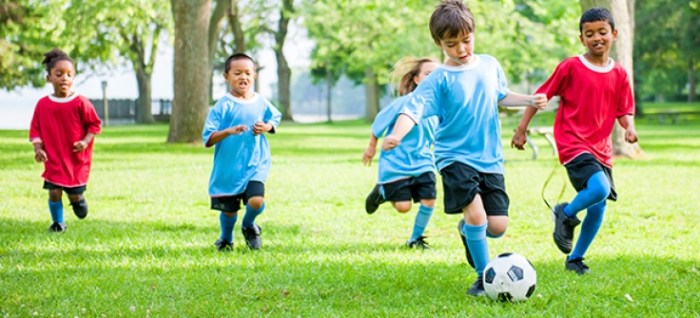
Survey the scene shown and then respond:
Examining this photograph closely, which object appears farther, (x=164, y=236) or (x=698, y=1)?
(x=698, y=1)

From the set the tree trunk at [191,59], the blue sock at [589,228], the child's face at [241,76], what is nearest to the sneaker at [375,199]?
the child's face at [241,76]

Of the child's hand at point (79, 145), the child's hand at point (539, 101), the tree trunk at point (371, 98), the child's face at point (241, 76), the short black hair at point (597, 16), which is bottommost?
the tree trunk at point (371, 98)

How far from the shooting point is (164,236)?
9.01 meters

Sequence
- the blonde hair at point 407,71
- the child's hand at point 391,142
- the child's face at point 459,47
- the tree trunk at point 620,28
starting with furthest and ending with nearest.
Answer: the tree trunk at point 620,28 → the blonde hair at point 407,71 → the child's face at point 459,47 → the child's hand at point 391,142

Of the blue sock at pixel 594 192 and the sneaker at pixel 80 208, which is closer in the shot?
the blue sock at pixel 594 192

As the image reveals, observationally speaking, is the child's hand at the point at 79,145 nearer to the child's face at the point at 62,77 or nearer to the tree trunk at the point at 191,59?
the child's face at the point at 62,77

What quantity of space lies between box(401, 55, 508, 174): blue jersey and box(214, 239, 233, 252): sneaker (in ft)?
8.51

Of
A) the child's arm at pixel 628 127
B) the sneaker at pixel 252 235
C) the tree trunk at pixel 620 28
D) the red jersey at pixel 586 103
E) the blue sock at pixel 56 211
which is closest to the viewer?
the red jersey at pixel 586 103

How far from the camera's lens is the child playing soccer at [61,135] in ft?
30.7

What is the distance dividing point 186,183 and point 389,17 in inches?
1082

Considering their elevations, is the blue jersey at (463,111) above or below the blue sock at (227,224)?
above

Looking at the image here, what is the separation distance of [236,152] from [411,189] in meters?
1.48

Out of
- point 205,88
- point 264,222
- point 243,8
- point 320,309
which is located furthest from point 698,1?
point 320,309

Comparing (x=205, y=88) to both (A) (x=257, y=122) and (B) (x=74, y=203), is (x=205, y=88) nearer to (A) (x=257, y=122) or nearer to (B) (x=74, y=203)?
(B) (x=74, y=203)
